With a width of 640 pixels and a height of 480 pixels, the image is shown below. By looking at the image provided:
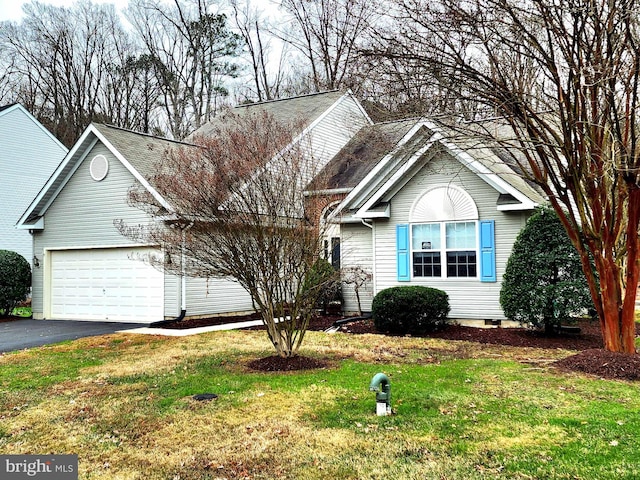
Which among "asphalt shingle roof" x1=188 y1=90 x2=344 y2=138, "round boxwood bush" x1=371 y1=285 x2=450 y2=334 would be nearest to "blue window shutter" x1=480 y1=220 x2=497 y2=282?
"round boxwood bush" x1=371 y1=285 x2=450 y2=334

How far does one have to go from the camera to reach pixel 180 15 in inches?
1184

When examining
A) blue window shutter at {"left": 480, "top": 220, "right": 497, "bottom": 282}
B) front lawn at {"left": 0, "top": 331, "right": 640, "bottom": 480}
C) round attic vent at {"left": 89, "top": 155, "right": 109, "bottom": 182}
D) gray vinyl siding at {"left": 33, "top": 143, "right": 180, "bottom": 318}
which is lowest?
front lawn at {"left": 0, "top": 331, "right": 640, "bottom": 480}

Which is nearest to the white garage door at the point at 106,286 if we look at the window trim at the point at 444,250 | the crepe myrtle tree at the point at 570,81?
the window trim at the point at 444,250

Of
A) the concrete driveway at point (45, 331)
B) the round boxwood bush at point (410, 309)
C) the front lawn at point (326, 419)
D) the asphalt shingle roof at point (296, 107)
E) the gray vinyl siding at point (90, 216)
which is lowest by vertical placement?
the front lawn at point (326, 419)

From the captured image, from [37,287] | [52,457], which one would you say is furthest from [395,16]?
[37,287]

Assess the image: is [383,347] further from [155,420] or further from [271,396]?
[155,420]

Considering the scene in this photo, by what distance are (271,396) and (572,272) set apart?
6749 millimetres

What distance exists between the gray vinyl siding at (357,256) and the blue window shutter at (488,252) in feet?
10.7

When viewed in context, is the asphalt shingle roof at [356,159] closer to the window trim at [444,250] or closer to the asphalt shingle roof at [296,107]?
the asphalt shingle roof at [296,107]

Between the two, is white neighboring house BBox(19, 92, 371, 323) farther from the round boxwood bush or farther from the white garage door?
the round boxwood bush

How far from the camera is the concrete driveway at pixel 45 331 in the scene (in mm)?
12211

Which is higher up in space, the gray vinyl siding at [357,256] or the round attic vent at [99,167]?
the round attic vent at [99,167]

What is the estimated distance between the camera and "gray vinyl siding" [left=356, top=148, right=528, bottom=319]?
12898 mm

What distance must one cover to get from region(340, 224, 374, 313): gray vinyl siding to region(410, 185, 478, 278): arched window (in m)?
1.77
